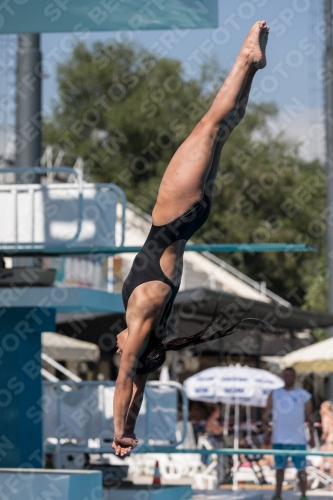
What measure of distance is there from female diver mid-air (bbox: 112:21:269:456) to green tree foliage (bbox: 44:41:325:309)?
38.1 metres

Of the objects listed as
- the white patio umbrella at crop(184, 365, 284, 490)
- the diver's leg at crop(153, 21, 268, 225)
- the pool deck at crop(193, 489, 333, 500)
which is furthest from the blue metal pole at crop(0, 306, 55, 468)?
the diver's leg at crop(153, 21, 268, 225)

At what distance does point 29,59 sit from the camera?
17641 mm

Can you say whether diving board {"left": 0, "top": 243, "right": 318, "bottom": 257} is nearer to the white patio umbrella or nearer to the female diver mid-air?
the female diver mid-air

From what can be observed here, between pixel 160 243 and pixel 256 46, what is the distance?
4.02 ft

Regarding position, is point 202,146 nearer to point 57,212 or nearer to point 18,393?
point 57,212

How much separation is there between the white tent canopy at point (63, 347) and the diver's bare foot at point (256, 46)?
16.0m

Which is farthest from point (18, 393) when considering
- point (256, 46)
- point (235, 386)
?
point (256, 46)

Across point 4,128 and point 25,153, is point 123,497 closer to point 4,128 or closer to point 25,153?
point 25,153

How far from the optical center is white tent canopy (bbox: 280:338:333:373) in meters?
16.9

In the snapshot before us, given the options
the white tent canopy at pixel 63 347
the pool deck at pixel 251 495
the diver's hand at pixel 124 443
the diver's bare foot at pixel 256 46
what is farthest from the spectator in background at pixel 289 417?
the white tent canopy at pixel 63 347

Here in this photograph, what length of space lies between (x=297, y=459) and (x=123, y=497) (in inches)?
93.7

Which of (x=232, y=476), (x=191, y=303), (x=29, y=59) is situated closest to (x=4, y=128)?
(x=29, y=59)

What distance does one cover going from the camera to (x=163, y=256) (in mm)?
4875

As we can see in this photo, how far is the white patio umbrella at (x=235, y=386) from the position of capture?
54.5 ft
